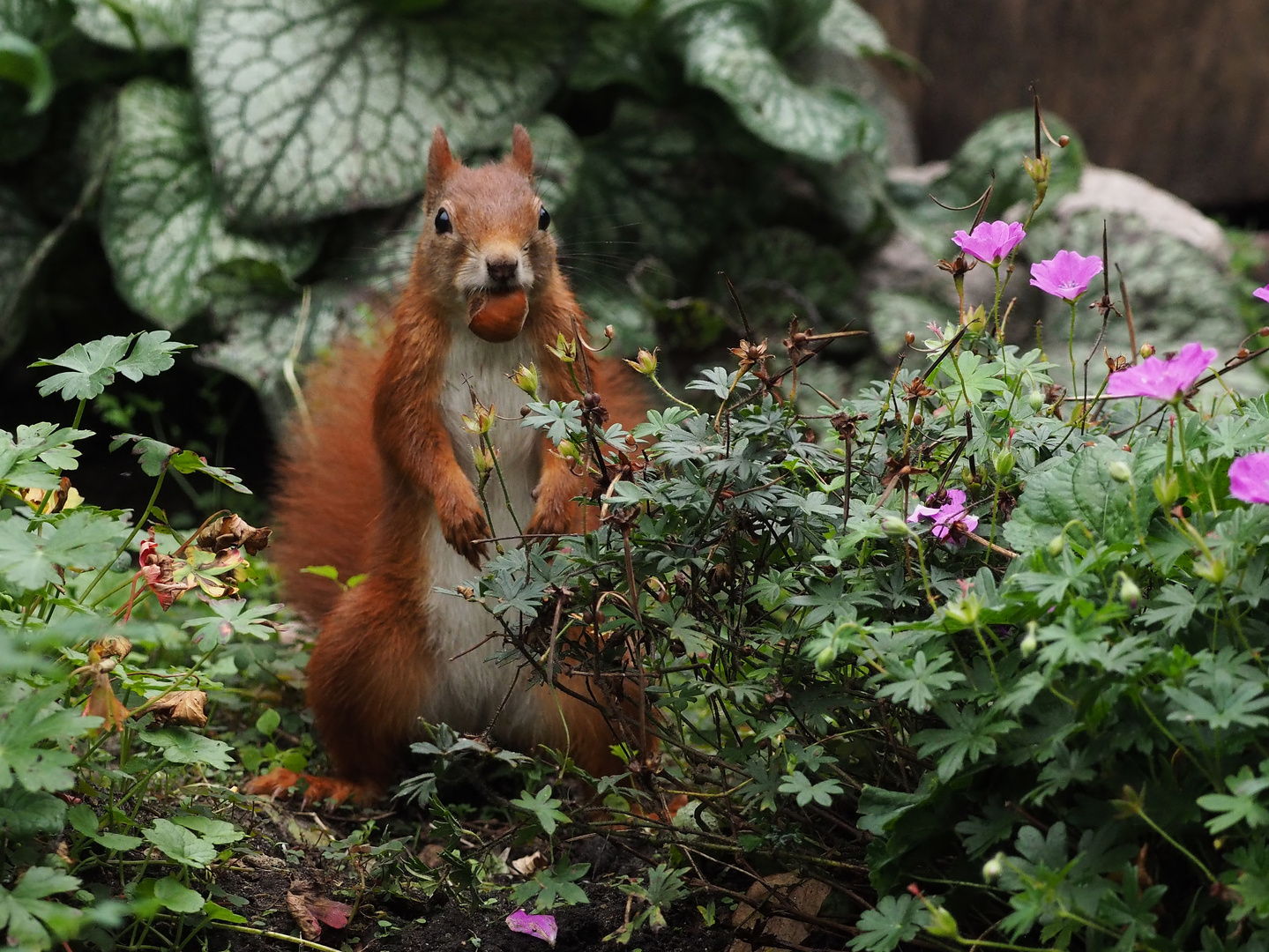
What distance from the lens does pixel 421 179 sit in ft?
13.3

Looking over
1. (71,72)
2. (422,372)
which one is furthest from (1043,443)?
(71,72)

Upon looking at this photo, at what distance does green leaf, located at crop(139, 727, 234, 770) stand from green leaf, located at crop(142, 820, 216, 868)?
3.4 inches

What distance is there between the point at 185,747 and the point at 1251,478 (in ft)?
4.33

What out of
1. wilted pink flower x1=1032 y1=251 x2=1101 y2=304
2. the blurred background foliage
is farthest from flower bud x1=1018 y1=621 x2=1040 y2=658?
the blurred background foliage

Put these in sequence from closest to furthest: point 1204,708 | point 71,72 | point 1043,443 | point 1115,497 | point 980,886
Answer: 1. point 1204,708
2. point 980,886
3. point 1115,497
4. point 1043,443
5. point 71,72

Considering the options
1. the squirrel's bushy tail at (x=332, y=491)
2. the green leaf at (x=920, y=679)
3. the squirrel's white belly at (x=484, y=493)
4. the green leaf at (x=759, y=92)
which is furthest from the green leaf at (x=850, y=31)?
the green leaf at (x=920, y=679)

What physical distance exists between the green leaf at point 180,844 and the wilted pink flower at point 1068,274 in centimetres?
131

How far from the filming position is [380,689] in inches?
90.8

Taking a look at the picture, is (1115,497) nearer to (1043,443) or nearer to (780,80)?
(1043,443)

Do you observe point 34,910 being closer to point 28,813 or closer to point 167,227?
point 28,813

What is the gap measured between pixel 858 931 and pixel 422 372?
1.16 metres

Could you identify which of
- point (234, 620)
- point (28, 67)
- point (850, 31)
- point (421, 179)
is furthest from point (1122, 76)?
point (234, 620)

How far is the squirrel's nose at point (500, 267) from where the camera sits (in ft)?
7.14

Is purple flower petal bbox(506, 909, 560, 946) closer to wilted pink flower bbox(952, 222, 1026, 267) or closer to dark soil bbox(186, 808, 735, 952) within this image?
dark soil bbox(186, 808, 735, 952)
